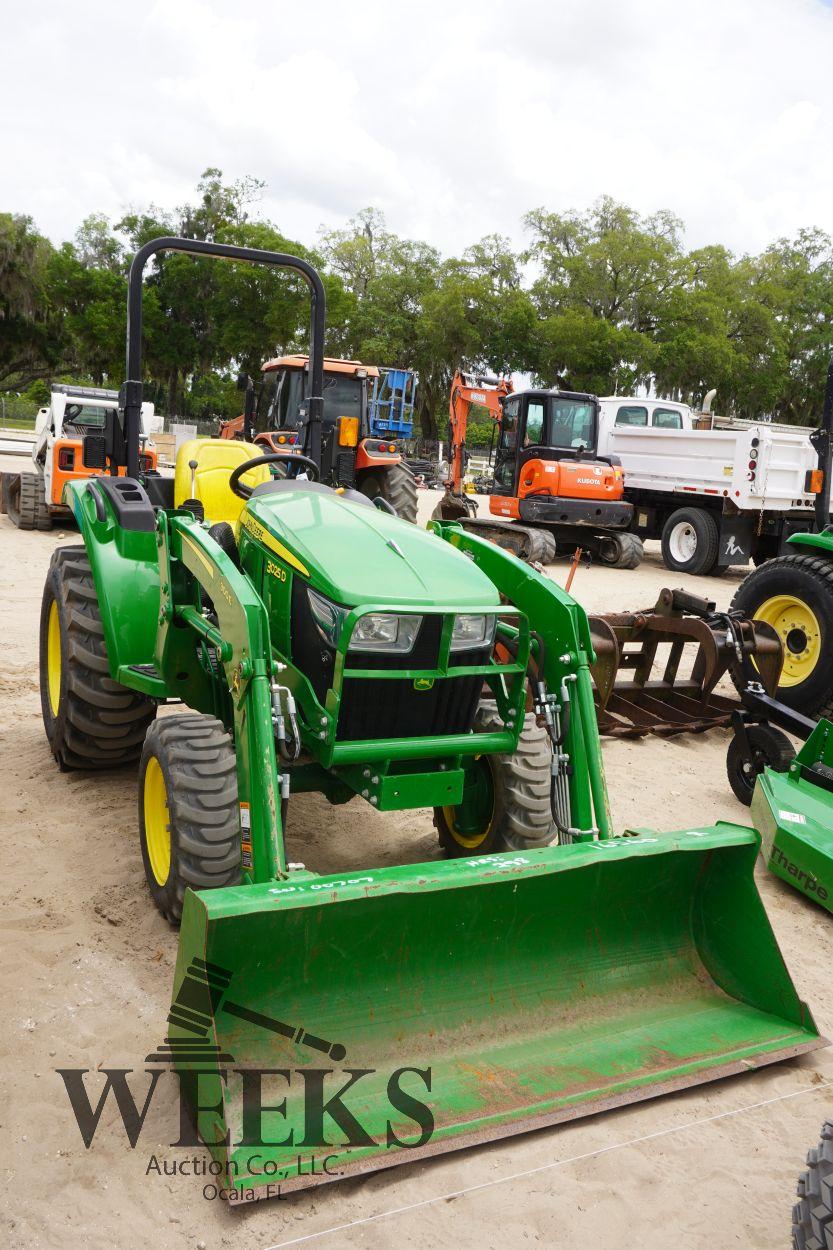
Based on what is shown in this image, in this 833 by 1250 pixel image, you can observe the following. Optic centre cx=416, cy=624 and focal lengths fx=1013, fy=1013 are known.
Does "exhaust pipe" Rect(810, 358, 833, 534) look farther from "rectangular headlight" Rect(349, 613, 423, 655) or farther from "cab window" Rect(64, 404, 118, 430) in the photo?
"cab window" Rect(64, 404, 118, 430)

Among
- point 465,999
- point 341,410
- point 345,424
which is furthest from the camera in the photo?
point 341,410

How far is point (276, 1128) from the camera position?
248 centimetres

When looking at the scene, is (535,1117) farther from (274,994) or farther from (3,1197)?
(3,1197)

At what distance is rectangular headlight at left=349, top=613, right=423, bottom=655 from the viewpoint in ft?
10.4

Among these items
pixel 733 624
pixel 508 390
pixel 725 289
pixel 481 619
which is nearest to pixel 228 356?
pixel 725 289

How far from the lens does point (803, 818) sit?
4.34 meters

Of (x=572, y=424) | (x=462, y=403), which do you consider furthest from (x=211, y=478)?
(x=462, y=403)

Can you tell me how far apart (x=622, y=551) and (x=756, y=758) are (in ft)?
30.1

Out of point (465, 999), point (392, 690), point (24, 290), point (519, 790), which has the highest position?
point (24, 290)

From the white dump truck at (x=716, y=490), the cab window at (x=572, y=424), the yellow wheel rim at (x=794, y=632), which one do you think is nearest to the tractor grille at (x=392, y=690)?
the yellow wheel rim at (x=794, y=632)

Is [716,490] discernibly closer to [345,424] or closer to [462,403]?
[462,403]

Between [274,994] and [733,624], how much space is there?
13.8 feet

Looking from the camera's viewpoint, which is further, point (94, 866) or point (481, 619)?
point (94, 866)

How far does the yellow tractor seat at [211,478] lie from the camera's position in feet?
16.0
